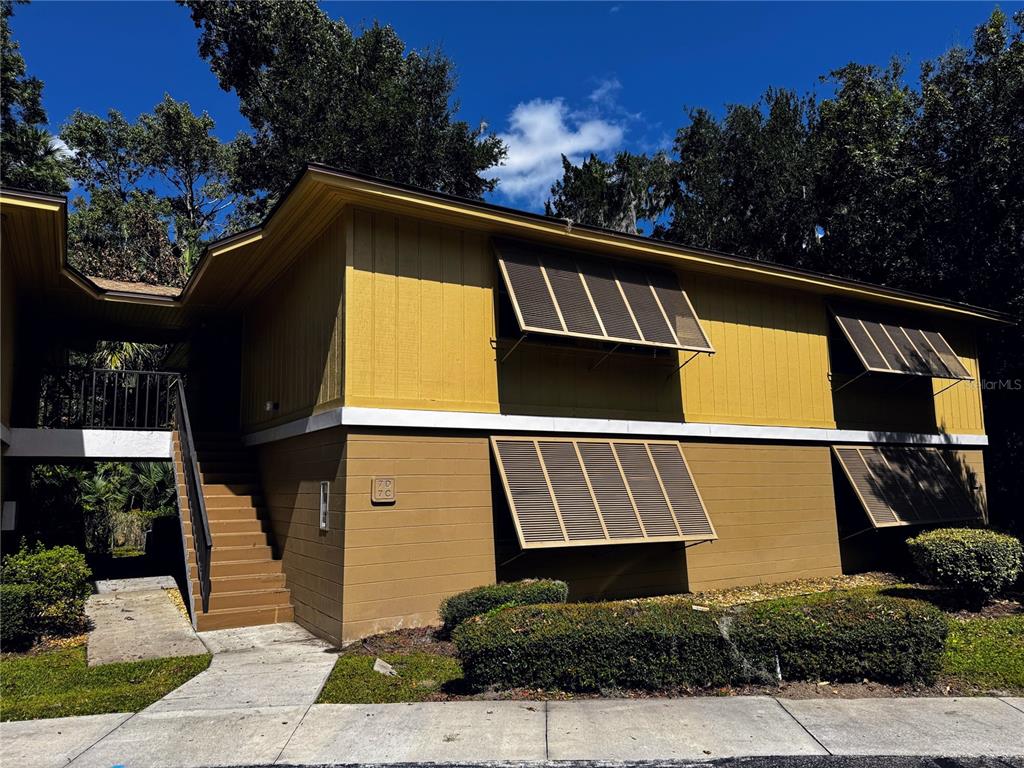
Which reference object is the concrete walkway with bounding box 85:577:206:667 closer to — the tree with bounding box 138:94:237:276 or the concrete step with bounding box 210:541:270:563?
the concrete step with bounding box 210:541:270:563

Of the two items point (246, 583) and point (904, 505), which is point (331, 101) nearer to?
point (246, 583)

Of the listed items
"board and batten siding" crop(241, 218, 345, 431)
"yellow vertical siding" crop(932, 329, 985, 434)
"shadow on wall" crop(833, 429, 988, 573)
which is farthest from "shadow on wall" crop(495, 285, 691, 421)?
"yellow vertical siding" crop(932, 329, 985, 434)

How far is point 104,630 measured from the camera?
8688 mm

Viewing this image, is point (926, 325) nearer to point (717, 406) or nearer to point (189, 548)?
point (717, 406)

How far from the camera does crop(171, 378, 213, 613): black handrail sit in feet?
28.5

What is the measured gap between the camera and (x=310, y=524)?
9.02 metres

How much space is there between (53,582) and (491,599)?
511 centimetres

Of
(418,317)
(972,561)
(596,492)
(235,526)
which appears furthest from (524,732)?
(972,561)

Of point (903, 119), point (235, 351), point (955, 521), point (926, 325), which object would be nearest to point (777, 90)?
point (903, 119)

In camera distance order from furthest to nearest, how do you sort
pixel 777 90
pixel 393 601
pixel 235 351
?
pixel 777 90 → pixel 235 351 → pixel 393 601

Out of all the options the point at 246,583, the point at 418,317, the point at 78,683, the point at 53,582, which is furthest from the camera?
the point at 246,583

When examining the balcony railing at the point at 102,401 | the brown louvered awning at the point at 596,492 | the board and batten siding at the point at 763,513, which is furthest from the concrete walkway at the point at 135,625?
the board and batten siding at the point at 763,513

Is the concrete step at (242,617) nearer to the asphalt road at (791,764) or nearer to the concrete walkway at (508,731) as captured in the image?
the concrete walkway at (508,731)

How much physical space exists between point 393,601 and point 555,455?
2.77 m
